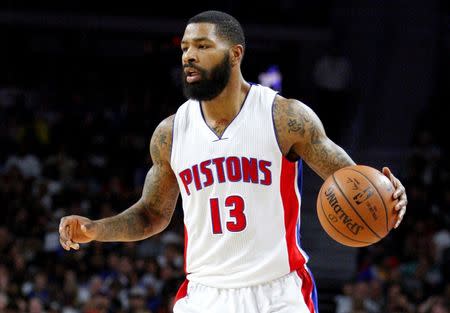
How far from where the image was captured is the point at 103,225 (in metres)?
4.96

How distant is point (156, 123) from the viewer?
15133mm

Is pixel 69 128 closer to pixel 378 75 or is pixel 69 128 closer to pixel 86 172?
pixel 86 172

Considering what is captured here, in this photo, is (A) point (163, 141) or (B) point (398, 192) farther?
(A) point (163, 141)

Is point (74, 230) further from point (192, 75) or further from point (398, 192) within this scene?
point (398, 192)

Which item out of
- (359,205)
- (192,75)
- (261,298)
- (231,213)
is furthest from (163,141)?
(359,205)

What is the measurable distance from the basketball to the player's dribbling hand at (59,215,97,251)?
1280mm

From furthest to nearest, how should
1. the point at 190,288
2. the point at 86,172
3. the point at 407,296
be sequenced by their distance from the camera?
the point at 86,172
the point at 407,296
the point at 190,288

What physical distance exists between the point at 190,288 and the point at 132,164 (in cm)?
928

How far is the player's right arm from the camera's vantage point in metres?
5.02

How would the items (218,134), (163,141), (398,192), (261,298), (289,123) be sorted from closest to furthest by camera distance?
(398,192) → (261,298) → (289,123) → (218,134) → (163,141)

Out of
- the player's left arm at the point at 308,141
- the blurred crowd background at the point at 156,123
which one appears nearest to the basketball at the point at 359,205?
the player's left arm at the point at 308,141

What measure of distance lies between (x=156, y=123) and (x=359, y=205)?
35.5 feet

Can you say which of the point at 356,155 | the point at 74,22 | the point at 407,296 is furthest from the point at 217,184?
the point at 74,22

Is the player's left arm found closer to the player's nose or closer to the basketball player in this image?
the basketball player
